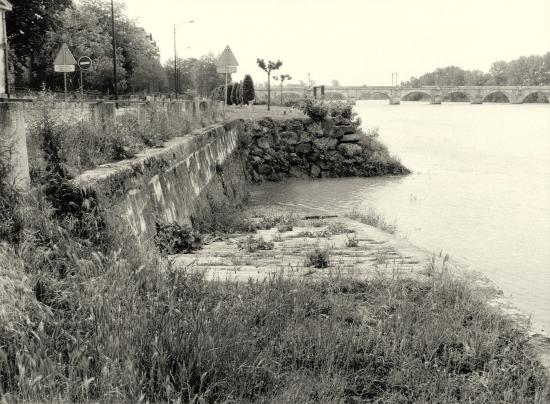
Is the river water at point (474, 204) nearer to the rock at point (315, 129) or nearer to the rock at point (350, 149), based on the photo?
the rock at point (350, 149)

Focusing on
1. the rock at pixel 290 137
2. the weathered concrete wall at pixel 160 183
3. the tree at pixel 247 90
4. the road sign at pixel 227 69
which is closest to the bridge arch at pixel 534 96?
the tree at pixel 247 90

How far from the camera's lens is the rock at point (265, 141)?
78.7 ft

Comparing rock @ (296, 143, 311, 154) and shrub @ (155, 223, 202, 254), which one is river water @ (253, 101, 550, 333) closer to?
rock @ (296, 143, 311, 154)

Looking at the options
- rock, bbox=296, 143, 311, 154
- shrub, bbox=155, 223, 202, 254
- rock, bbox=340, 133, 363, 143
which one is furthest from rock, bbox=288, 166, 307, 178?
shrub, bbox=155, 223, 202, 254

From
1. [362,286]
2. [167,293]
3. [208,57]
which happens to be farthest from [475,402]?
[208,57]

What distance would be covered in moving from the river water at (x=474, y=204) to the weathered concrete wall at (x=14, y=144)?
4.13 m

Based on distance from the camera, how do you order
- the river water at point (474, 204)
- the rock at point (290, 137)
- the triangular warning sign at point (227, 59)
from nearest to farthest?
the river water at point (474, 204)
the triangular warning sign at point (227, 59)
the rock at point (290, 137)

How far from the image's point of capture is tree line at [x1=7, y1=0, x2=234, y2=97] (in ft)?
117

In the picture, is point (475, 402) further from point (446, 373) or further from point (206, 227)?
point (206, 227)

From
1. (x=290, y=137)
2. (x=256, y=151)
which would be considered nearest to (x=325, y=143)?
(x=290, y=137)

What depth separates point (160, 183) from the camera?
25.7ft

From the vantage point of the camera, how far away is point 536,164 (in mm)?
27188

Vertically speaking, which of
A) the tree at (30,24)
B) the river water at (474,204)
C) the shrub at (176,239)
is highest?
the tree at (30,24)

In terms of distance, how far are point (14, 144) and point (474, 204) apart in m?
13.8
